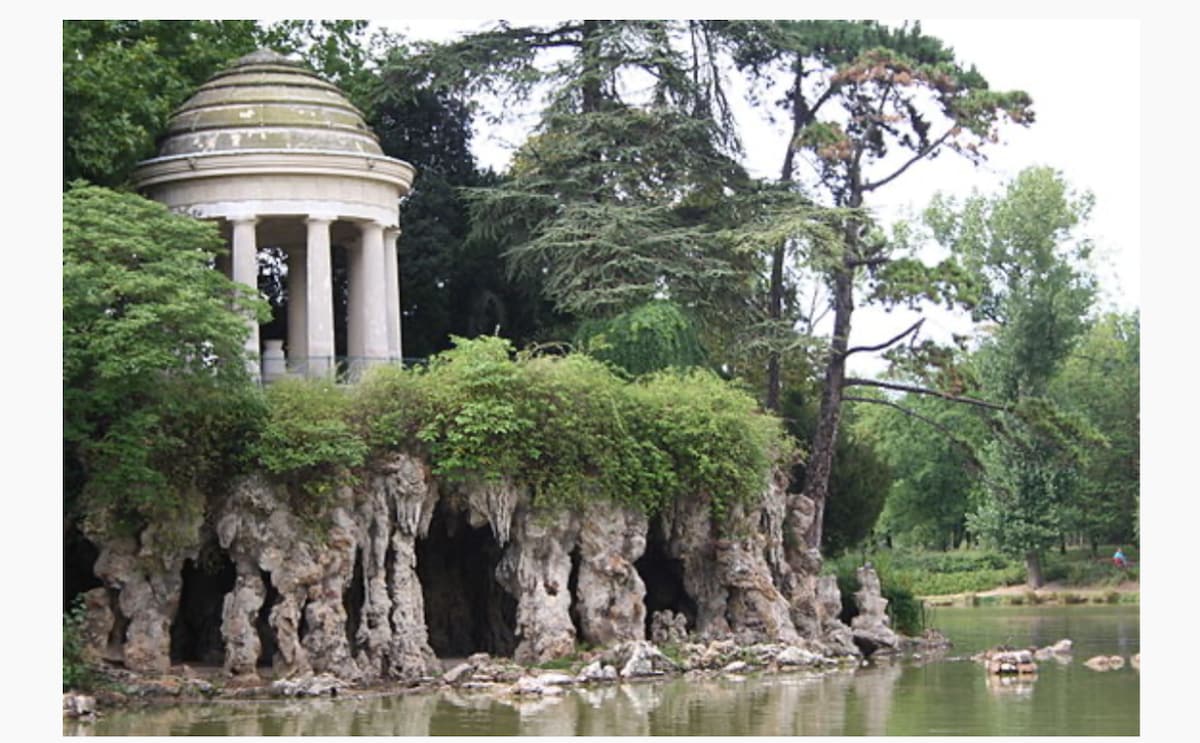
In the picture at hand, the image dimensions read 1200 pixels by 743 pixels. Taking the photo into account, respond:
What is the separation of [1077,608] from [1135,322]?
1776 centimetres

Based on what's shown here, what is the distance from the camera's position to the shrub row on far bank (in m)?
32.2

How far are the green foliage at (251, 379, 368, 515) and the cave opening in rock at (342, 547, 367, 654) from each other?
1338 mm

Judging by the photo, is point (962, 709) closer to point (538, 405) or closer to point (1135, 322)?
point (538, 405)

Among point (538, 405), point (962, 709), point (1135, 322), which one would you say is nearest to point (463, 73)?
point (538, 405)

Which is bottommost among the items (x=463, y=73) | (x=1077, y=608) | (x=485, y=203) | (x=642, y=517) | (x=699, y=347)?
(x=1077, y=608)

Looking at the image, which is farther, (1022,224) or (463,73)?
(1022,224)

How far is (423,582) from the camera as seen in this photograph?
3609 cm

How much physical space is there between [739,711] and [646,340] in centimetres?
1275

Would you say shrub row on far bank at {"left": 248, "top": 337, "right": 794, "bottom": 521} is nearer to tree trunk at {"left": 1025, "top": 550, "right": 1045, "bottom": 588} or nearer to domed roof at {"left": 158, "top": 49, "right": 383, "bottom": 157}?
domed roof at {"left": 158, "top": 49, "right": 383, "bottom": 157}

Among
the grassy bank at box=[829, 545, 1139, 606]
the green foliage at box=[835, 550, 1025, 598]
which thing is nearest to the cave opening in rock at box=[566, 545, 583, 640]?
the grassy bank at box=[829, 545, 1139, 606]

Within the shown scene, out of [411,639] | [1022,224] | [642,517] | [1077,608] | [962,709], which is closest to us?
[962,709]

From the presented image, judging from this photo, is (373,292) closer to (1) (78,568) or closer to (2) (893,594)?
(1) (78,568)

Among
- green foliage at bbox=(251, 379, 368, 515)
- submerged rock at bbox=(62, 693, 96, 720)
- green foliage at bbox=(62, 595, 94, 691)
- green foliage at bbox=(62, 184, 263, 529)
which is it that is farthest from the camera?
green foliage at bbox=(251, 379, 368, 515)

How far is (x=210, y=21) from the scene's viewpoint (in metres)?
42.0
